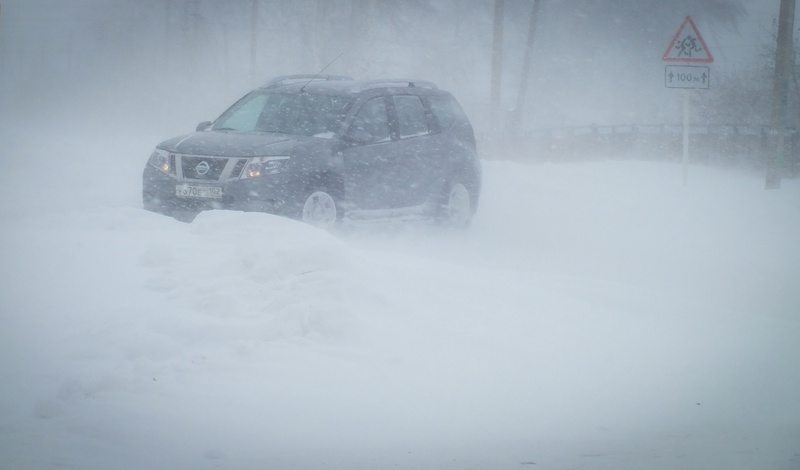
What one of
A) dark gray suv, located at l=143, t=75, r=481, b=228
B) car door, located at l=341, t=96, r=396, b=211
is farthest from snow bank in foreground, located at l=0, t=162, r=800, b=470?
car door, located at l=341, t=96, r=396, b=211

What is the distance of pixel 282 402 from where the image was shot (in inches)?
186

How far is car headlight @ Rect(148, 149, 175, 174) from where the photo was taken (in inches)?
369

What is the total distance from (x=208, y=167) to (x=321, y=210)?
4.01 feet

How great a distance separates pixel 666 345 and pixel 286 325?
9.02 ft

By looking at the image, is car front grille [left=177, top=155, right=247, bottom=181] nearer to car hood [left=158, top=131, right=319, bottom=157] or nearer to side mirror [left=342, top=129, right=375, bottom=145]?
Result: car hood [left=158, top=131, right=319, bottom=157]

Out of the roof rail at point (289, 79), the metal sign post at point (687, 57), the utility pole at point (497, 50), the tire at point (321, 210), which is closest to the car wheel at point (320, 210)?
the tire at point (321, 210)

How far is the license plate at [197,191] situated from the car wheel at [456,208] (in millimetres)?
3195

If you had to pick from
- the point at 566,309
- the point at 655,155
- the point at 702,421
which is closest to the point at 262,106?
the point at 566,309

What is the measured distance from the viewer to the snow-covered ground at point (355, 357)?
14.0 ft

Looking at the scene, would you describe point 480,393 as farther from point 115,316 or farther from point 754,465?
point 115,316

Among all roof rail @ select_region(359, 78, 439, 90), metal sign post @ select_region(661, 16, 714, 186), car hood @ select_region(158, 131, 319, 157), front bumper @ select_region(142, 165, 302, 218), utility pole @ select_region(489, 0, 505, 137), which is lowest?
front bumper @ select_region(142, 165, 302, 218)

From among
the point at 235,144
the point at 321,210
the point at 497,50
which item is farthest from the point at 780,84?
the point at 235,144

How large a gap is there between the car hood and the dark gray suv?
10mm

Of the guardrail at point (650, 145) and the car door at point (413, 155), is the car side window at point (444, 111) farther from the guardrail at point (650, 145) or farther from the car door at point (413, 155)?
the guardrail at point (650, 145)
